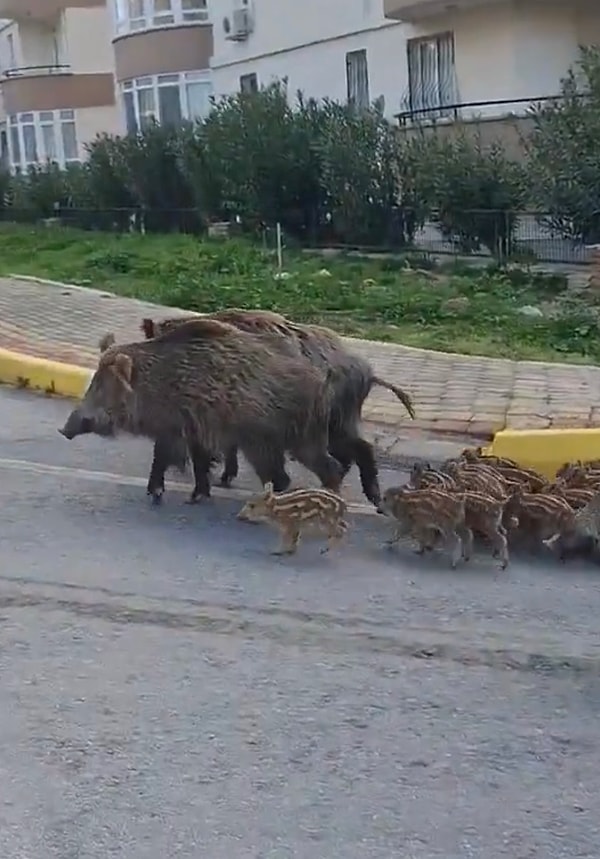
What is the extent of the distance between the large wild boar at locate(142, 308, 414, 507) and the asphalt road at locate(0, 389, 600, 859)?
40 cm

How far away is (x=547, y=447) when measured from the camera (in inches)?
315

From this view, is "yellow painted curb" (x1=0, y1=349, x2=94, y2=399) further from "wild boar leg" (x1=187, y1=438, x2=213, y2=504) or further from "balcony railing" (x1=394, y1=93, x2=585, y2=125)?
"balcony railing" (x1=394, y1=93, x2=585, y2=125)

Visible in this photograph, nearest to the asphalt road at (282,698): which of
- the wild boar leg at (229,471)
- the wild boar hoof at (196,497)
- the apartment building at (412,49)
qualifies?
the wild boar hoof at (196,497)

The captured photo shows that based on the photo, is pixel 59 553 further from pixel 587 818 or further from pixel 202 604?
pixel 587 818

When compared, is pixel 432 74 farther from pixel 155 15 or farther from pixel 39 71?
pixel 39 71

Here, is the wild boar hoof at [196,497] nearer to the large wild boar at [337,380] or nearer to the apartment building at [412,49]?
the large wild boar at [337,380]

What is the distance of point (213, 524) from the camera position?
7.07 metres

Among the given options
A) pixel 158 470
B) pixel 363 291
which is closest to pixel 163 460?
pixel 158 470

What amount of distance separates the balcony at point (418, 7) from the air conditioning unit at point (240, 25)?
547 cm

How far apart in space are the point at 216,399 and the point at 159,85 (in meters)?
27.3

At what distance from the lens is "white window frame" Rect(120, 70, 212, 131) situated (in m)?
32.4

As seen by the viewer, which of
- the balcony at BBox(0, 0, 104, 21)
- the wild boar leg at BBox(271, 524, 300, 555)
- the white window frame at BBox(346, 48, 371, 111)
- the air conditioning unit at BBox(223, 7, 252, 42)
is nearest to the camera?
the wild boar leg at BBox(271, 524, 300, 555)

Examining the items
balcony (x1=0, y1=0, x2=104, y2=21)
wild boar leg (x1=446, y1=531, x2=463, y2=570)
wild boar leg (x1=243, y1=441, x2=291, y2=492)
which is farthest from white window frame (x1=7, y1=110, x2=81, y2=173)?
wild boar leg (x1=446, y1=531, x2=463, y2=570)

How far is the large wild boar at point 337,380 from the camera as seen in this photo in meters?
7.15
